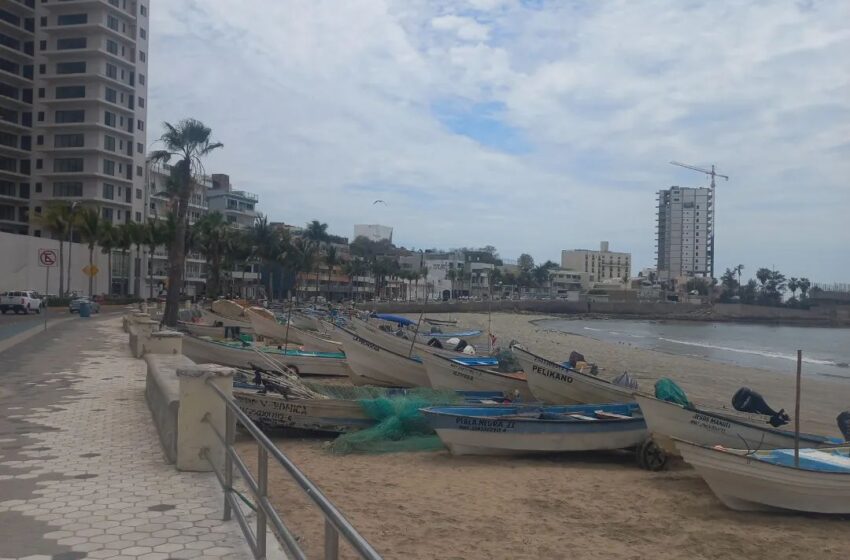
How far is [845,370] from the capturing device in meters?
44.0

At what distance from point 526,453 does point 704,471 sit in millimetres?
3250

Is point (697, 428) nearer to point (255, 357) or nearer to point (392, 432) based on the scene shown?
point (392, 432)

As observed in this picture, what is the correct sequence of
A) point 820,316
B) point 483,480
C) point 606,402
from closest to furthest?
point 483,480
point 606,402
point 820,316

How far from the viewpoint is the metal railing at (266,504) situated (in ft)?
8.90

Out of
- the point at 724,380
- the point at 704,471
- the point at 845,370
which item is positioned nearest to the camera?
the point at 704,471

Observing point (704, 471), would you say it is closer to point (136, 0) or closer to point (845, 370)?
point (845, 370)

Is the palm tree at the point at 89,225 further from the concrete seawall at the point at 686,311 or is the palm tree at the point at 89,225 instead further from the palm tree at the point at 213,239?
the concrete seawall at the point at 686,311

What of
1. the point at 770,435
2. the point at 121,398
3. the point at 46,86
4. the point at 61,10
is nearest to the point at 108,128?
the point at 46,86

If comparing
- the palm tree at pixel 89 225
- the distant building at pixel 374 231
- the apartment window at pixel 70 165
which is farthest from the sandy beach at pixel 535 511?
the distant building at pixel 374 231

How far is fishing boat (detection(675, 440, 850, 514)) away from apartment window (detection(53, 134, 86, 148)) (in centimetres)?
7634

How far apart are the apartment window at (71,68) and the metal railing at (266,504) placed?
77604 millimetres

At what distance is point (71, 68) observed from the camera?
74.1 m

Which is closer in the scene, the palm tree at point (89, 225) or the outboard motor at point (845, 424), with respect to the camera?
the outboard motor at point (845, 424)

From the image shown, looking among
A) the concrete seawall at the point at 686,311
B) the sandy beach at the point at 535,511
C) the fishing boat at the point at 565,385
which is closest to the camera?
the sandy beach at the point at 535,511
